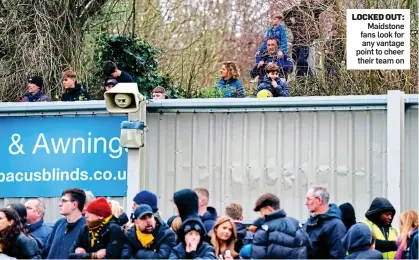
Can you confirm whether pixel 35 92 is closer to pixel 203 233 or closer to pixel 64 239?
pixel 64 239

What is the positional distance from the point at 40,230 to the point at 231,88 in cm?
524

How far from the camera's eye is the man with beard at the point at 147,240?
725 inches

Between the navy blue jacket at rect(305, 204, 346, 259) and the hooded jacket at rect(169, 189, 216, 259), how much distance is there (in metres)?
1.27

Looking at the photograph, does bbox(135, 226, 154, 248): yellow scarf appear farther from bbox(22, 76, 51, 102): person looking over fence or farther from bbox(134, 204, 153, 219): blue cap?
bbox(22, 76, 51, 102): person looking over fence

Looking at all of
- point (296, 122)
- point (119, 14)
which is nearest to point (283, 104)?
point (296, 122)

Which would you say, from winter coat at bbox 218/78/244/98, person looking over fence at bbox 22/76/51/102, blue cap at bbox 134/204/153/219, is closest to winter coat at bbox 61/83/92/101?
person looking over fence at bbox 22/76/51/102

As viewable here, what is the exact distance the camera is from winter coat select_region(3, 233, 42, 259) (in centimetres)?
1948

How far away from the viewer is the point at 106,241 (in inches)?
736

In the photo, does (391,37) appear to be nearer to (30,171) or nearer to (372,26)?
(372,26)

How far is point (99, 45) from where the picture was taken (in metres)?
30.6

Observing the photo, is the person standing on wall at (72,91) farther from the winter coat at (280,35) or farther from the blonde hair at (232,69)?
the winter coat at (280,35)

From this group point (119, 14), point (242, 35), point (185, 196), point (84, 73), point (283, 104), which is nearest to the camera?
point (185, 196)


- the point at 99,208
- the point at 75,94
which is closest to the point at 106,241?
the point at 99,208

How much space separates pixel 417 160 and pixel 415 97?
85cm
